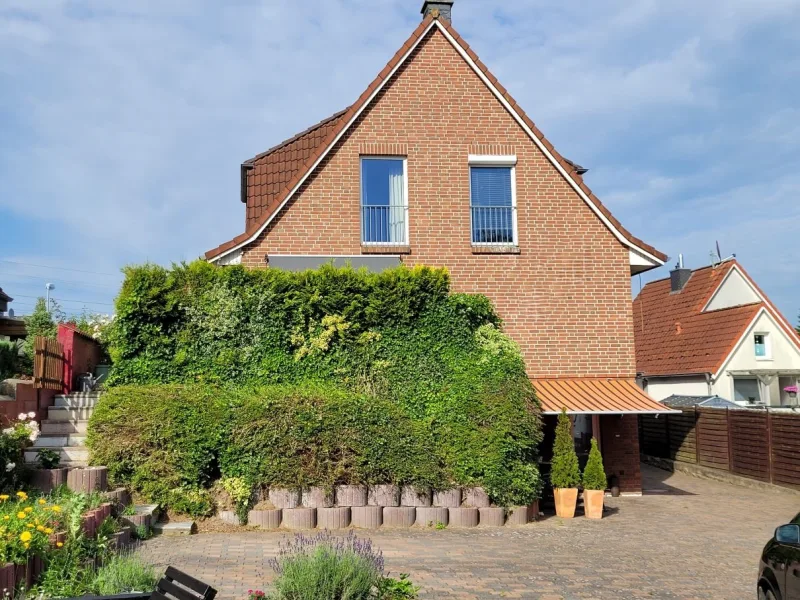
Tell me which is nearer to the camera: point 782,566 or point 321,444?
point 782,566

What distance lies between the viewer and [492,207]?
1823 centimetres

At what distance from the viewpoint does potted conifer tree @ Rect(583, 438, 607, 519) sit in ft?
48.7

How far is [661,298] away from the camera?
33688mm

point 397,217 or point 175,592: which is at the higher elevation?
point 397,217

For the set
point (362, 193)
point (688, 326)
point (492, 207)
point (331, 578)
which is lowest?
point (331, 578)

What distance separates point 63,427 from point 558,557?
30.3 feet

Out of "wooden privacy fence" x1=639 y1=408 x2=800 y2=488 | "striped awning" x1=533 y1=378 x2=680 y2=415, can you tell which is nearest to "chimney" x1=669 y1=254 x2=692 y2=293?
"wooden privacy fence" x1=639 y1=408 x2=800 y2=488

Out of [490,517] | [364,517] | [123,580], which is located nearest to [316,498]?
[364,517]

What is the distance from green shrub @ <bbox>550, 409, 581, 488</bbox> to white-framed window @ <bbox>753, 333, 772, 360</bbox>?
648 inches

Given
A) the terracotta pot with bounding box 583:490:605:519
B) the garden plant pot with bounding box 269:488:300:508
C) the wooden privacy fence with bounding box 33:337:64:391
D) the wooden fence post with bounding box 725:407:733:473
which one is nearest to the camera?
the garden plant pot with bounding box 269:488:300:508

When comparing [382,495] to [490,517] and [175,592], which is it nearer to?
[490,517]

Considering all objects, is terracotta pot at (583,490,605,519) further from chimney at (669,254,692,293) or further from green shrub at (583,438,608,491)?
chimney at (669,254,692,293)

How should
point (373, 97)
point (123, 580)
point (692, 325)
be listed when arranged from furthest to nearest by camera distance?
point (692, 325), point (373, 97), point (123, 580)

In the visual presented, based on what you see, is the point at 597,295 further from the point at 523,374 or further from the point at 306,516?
the point at 306,516
